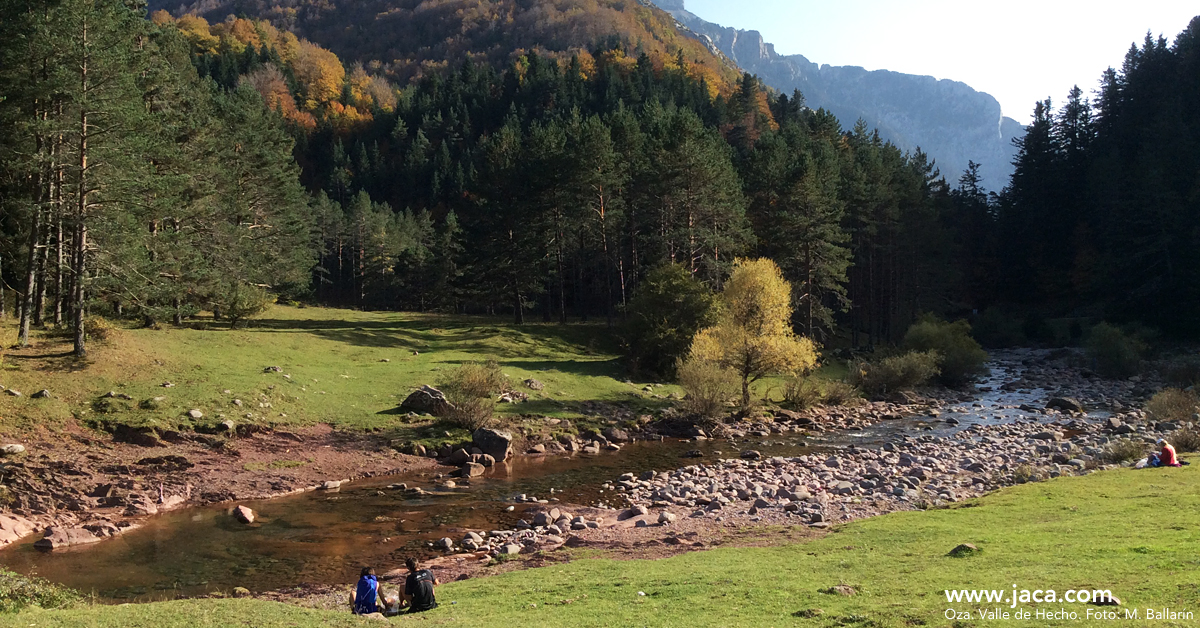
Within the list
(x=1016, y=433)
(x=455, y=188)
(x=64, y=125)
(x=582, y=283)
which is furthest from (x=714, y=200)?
(x=455, y=188)

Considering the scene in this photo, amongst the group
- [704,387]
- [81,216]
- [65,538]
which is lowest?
[65,538]

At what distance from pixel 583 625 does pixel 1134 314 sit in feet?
270

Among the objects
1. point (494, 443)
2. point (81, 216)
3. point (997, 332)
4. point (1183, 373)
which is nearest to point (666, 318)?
point (494, 443)

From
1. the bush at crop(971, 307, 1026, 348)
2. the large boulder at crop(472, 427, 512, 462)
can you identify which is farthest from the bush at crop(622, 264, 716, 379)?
the bush at crop(971, 307, 1026, 348)

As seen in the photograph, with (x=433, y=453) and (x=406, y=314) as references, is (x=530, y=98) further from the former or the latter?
(x=433, y=453)

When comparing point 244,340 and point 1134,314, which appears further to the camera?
point 1134,314

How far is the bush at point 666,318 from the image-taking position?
48562mm

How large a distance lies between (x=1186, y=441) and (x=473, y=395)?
2855cm

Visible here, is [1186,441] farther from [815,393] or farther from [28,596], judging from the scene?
[28,596]

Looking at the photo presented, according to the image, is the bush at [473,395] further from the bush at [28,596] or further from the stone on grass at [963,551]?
the stone on grass at [963,551]

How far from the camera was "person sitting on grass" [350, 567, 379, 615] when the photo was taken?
532 inches

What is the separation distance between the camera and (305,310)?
217 feet

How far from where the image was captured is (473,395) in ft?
114

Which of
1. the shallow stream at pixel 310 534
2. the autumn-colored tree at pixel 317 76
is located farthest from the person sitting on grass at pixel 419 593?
the autumn-colored tree at pixel 317 76
